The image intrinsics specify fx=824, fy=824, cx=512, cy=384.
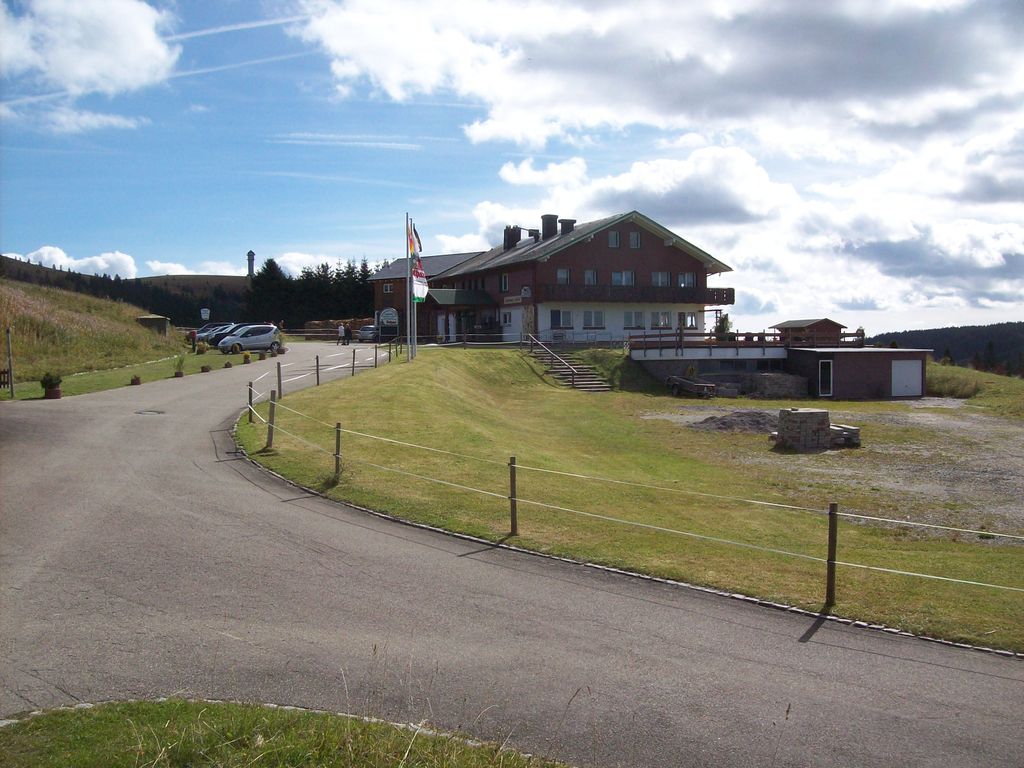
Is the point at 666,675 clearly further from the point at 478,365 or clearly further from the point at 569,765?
the point at 478,365

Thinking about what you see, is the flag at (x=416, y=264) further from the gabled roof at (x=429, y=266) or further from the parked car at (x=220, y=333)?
the gabled roof at (x=429, y=266)

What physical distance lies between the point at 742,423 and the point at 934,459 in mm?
7507

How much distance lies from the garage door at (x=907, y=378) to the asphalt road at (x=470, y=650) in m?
42.1

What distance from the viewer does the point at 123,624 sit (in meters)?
8.21

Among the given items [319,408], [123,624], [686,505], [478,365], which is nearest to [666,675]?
[123,624]

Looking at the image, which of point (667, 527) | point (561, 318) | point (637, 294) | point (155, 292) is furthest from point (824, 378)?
point (155, 292)

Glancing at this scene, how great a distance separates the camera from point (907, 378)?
47.7m

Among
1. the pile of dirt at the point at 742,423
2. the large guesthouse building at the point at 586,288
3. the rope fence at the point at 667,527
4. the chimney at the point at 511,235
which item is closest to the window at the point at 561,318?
the large guesthouse building at the point at 586,288

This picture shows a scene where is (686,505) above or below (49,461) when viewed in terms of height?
below

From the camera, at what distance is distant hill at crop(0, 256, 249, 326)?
97.3m

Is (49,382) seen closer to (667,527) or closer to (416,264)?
(416,264)

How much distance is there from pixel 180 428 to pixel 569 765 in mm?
18540

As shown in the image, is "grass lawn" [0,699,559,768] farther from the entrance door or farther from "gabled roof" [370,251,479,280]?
"gabled roof" [370,251,479,280]

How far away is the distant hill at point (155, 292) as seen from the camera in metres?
97.3
